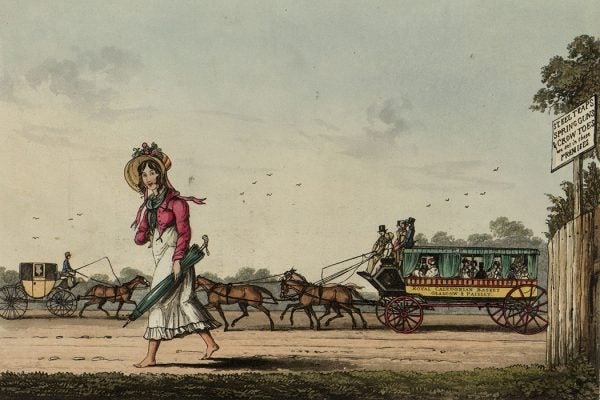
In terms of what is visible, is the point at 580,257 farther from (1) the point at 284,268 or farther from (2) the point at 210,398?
(2) the point at 210,398

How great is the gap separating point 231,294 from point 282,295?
0.86 meters

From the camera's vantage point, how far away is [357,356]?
13.9m

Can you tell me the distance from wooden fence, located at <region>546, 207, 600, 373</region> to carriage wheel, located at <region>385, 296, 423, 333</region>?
2439mm

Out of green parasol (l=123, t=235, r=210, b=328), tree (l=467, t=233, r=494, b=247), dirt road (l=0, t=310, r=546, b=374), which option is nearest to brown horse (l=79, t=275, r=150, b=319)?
dirt road (l=0, t=310, r=546, b=374)

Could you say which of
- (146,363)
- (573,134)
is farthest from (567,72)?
(146,363)

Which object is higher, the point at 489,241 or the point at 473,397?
the point at 489,241

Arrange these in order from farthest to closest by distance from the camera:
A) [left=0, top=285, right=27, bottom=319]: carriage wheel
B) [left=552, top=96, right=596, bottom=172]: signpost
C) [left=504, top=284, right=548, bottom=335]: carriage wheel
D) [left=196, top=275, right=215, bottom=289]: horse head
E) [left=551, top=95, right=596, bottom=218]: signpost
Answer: [left=0, top=285, right=27, bottom=319]: carriage wheel, [left=504, top=284, right=548, bottom=335]: carriage wheel, [left=196, top=275, right=215, bottom=289]: horse head, [left=552, top=96, right=596, bottom=172]: signpost, [left=551, top=95, right=596, bottom=218]: signpost

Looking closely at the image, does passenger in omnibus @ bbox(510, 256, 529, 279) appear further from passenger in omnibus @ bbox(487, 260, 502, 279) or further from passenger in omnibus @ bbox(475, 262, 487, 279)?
passenger in omnibus @ bbox(475, 262, 487, 279)

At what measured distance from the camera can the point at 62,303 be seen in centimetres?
1585

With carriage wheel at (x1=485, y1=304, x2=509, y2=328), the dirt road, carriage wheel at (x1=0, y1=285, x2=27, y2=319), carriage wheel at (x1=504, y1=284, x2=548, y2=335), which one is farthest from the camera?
carriage wheel at (x1=485, y1=304, x2=509, y2=328)

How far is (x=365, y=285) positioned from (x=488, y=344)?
6.93ft

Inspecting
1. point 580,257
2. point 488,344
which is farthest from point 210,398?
point 580,257

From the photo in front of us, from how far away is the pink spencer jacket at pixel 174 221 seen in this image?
1395 centimetres

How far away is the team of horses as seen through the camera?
14.6 metres
